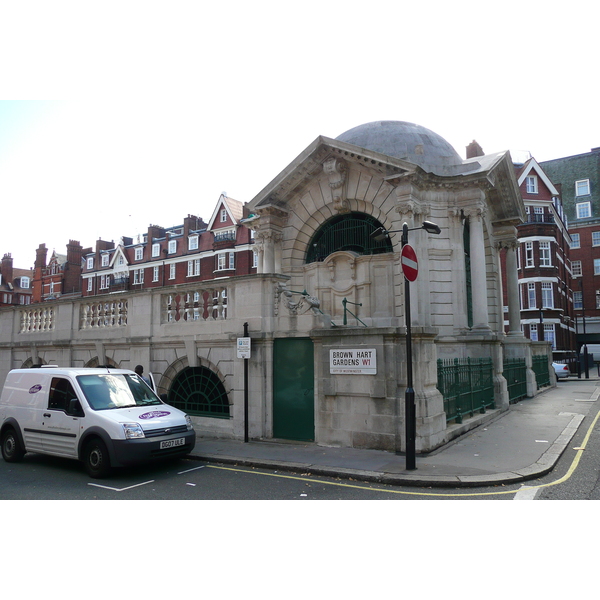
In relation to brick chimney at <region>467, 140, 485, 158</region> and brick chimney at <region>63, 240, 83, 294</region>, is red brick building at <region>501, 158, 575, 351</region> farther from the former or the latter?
brick chimney at <region>63, 240, 83, 294</region>

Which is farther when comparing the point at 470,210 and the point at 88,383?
the point at 470,210

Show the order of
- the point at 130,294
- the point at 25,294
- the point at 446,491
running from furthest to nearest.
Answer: the point at 25,294 → the point at 130,294 → the point at 446,491

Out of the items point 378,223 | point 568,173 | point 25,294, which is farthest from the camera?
point 25,294

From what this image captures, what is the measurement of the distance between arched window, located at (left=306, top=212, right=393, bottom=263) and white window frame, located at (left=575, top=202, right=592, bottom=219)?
49.1m

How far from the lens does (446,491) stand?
7457mm

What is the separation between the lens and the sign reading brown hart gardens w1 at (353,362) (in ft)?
33.0

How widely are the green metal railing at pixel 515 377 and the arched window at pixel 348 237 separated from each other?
7.04 m

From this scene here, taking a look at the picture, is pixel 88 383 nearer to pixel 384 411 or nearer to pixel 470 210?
pixel 384 411

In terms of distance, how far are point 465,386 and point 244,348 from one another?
20.6 ft

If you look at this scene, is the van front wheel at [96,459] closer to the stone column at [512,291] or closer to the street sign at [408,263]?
the street sign at [408,263]

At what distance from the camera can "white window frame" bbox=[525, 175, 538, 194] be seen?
4681 cm

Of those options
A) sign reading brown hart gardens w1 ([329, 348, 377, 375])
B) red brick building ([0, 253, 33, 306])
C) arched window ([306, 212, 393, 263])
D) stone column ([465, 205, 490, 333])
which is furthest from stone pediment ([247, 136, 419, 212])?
red brick building ([0, 253, 33, 306])

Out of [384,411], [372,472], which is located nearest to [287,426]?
[384,411]

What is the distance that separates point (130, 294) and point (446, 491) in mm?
10500
